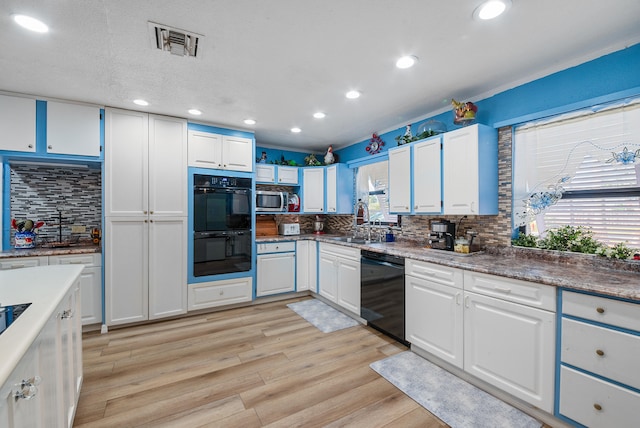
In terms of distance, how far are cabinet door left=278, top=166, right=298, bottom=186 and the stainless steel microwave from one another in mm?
214

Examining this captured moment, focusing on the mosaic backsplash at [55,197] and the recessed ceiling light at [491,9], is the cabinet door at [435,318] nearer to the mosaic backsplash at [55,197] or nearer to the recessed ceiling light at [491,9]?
the recessed ceiling light at [491,9]

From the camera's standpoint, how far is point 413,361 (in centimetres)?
241

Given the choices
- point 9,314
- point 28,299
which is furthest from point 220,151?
point 9,314

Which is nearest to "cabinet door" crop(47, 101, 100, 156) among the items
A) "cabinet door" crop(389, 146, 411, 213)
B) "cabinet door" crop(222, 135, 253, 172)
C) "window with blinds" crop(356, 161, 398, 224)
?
"cabinet door" crop(222, 135, 253, 172)

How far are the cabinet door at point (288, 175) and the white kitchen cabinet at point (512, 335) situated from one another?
3.00m

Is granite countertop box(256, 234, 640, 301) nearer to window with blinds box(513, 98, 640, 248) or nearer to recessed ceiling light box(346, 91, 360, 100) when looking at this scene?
window with blinds box(513, 98, 640, 248)

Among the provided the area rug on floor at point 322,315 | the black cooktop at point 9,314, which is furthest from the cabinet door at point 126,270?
the black cooktop at point 9,314

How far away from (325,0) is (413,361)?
2.69 metres

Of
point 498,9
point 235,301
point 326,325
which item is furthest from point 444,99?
point 235,301

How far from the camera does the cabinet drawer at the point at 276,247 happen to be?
3.89 metres

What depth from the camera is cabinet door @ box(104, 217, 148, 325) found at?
3.01 metres

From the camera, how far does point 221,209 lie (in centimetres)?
357

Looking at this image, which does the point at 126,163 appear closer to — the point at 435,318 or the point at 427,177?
the point at 427,177

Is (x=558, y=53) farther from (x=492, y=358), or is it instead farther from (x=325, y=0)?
(x=492, y=358)
